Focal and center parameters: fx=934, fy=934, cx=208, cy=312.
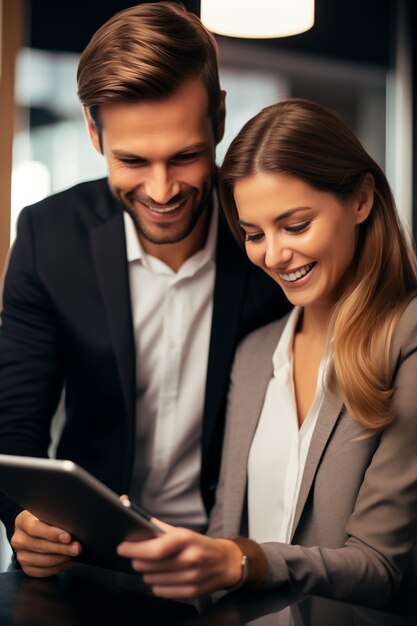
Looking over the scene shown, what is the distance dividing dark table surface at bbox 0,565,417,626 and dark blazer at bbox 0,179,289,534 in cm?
69

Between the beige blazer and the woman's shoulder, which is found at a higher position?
the woman's shoulder

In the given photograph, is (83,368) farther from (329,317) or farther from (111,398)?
(329,317)

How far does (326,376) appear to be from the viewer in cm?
189

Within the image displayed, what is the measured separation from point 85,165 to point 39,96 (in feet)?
1.35

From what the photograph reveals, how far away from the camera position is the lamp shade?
2.49 m

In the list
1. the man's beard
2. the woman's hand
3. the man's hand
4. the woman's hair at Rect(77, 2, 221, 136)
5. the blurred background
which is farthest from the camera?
the blurred background

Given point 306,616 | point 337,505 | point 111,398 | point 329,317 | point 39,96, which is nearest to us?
point 306,616

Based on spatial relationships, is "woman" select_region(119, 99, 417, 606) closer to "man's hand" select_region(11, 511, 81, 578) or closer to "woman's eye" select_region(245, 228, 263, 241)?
"woman's eye" select_region(245, 228, 263, 241)

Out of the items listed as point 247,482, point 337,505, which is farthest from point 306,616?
point 247,482

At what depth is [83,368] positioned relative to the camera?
2.24 meters

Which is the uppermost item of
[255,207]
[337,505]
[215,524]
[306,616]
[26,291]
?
[255,207]

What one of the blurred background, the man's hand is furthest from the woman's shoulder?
the blurred background

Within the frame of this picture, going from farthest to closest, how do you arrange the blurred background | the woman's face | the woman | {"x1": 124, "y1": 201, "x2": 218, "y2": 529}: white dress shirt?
the blurred background → {"x1": 124, "y1": 201, "x2": 218, "y2": 529}: white dress shirt → the woman's face → the woman

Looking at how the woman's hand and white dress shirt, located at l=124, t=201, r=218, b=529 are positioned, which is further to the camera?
white dress shirt, located at l=124, t=201, r=218, b=529
